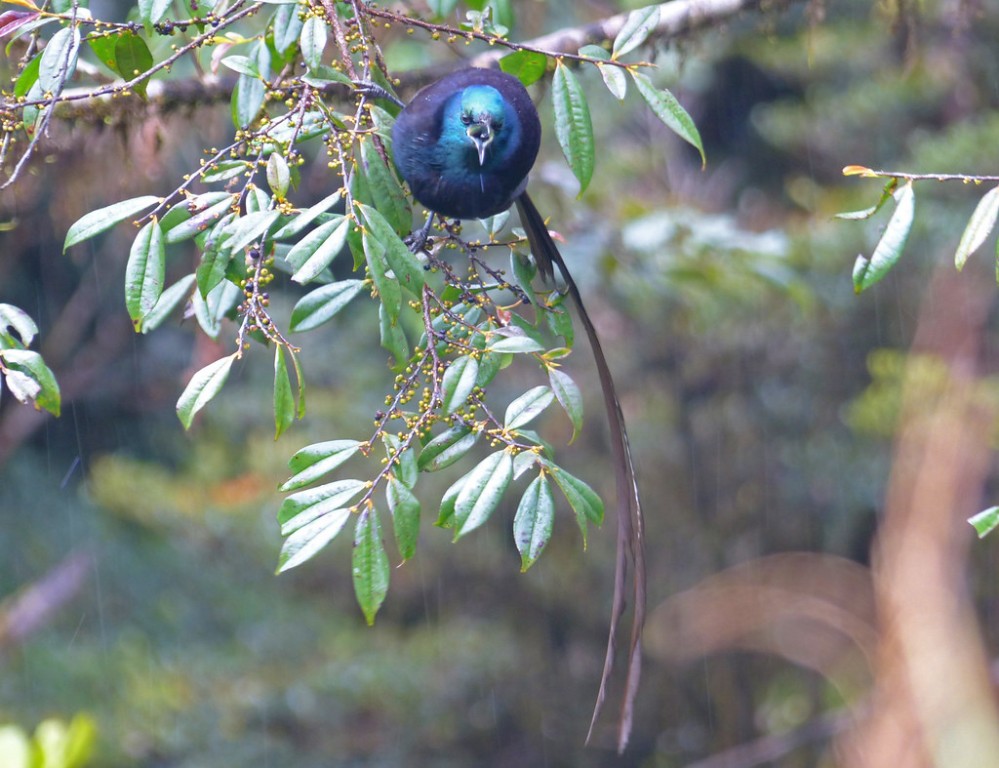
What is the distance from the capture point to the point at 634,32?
0.97m

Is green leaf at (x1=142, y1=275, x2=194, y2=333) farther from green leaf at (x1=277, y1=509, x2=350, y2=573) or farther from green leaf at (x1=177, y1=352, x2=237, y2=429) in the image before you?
green leaf at (x1=277, y1=509, x2=350, y2=573)

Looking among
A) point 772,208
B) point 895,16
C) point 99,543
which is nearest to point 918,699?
point 895,16

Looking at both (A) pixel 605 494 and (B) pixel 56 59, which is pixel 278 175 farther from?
(A) pixel 605 494

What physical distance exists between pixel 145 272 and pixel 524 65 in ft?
1.51

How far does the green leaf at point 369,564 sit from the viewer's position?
0.80 m

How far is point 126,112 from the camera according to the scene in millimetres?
1749

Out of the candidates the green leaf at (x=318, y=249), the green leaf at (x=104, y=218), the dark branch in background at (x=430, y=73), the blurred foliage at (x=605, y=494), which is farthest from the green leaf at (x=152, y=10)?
the blurred foliage at (x=605, y=494)

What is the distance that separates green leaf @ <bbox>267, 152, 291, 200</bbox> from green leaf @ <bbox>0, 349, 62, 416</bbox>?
0.84 feet

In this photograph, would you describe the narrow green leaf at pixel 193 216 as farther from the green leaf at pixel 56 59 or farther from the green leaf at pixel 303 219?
the green leaf at pixel 56 59

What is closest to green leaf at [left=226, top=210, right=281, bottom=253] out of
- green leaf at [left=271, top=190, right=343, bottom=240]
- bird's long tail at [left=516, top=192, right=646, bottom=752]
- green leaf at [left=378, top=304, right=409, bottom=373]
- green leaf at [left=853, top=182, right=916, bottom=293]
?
green leaf at [left=271, top=190, right=343, bottom=240]

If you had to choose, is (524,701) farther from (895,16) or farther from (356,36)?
(356,36)

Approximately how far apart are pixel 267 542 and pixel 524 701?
1032mm

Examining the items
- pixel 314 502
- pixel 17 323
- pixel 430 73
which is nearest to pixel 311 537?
pixel 314 502

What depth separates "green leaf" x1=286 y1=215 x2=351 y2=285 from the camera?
81 centimetres
